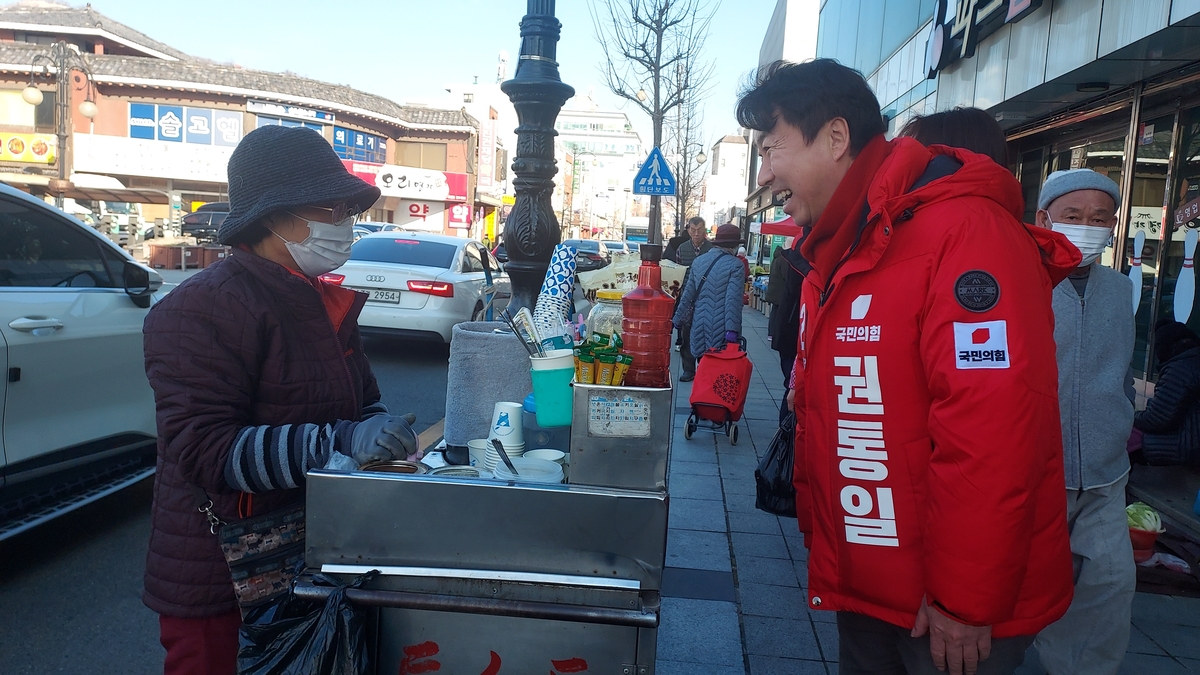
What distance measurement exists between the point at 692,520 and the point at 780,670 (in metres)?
1.71

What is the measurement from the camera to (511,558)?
69.1 inches

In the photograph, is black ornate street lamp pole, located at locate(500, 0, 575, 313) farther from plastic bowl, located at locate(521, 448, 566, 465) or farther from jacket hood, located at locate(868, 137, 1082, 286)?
jacket hood, located at locate(868, 137, 1082, 286)

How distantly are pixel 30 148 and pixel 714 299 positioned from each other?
39.9 metres

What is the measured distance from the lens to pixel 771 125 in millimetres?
1854

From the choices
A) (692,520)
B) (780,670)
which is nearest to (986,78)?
(692,520)

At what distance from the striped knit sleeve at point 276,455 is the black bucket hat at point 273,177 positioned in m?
0.50

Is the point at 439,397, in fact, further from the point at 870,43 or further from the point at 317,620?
the point at 870,43

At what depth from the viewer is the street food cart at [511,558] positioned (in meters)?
1.72

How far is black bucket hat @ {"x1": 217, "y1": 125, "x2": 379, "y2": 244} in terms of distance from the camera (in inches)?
76.6

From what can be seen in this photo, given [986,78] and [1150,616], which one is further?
[986,78]

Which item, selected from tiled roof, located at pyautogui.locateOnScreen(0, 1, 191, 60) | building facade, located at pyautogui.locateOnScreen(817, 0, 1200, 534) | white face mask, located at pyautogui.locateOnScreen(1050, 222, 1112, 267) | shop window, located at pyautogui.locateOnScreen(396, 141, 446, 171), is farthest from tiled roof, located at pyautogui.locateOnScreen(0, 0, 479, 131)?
white face mask, located at pyautogui.locateOnScreen(1050, 222, 1112, 267)

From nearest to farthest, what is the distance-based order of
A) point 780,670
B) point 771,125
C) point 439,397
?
point 771,125, point 780,670, point 439,397

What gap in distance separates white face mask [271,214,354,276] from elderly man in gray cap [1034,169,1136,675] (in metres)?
2.27

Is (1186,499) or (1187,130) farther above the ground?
(1187,130)
